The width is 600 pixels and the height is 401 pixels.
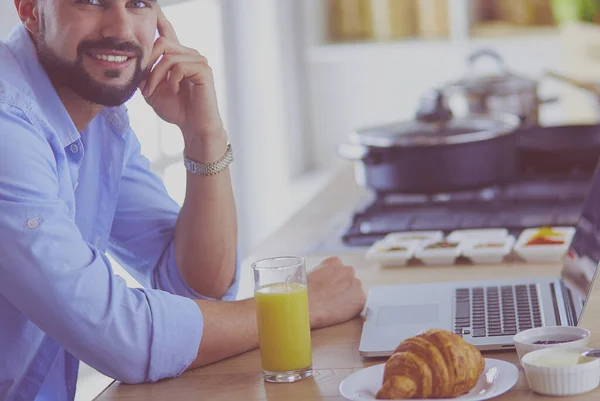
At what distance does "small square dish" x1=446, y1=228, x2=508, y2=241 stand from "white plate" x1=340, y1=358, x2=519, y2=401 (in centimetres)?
74

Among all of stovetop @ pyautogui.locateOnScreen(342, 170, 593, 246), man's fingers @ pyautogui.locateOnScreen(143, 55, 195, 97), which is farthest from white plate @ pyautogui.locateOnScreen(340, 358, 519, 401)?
stovetop @ pyautogui.locateOnScreen(342, 170, 593, 246)

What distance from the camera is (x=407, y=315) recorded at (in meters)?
1.56

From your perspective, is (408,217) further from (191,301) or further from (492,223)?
(191,301)

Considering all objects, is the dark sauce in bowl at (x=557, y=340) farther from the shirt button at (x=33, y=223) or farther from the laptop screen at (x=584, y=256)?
the shirt button at (x=33, y=223)

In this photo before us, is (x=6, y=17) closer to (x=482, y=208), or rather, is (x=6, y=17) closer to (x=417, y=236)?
(x=417, y=236)

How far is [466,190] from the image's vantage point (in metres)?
2.39

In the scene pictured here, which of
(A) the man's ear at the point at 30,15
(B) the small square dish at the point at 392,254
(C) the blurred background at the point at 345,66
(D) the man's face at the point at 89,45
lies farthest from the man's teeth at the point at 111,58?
(C) the blurred background at the point at 345,66

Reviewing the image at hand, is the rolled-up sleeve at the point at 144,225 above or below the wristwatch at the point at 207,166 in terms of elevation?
below

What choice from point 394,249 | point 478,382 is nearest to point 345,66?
point 394,249

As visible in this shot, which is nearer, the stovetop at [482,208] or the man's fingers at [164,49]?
the man's fingers at [164,49]

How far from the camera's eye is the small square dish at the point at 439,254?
1.91m

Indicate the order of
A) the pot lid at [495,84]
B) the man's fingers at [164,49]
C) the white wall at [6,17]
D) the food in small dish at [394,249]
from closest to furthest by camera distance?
the man's fingers at [164,49]
the food in small dish at [394,249]
the white wall at [6,17]
the pot lid at [495,84]

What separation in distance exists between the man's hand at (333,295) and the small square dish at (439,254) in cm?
29

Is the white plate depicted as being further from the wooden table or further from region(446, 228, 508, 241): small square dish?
region(446, 228, 508, 241): small square dish
